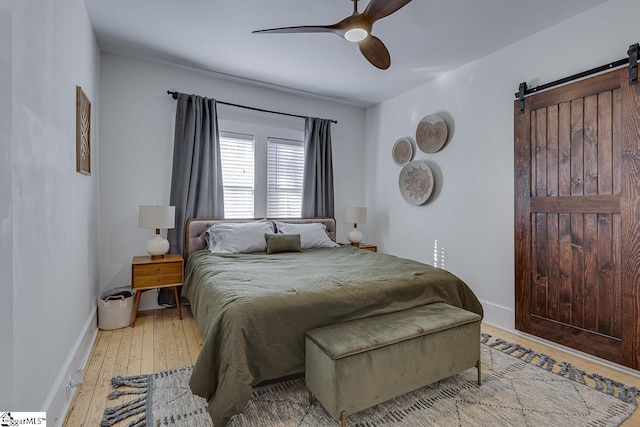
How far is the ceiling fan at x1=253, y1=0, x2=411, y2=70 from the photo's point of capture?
1.99 meters

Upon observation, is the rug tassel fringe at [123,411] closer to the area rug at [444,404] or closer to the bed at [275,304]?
the area rug at [444,404]

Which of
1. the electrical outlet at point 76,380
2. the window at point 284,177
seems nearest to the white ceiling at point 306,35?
the window at point 284,177

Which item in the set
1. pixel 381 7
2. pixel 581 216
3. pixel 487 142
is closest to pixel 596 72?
pixel 487 142

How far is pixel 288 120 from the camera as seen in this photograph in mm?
4512

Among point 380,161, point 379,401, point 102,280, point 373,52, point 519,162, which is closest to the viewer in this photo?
point 379,401

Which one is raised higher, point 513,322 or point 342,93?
point 342,93

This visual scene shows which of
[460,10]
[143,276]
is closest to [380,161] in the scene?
[460,10]

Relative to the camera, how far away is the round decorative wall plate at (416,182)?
158 inches

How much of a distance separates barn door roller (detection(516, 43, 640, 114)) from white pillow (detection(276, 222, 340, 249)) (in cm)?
254

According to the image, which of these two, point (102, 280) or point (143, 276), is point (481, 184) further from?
point (102, 280)

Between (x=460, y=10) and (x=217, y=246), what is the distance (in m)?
3.25

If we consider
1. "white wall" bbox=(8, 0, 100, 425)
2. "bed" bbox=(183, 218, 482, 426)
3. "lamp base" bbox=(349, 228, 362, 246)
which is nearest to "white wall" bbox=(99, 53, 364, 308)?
"white wall" bbox=(8, 0, 100, 425)

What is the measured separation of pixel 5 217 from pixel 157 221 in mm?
2149

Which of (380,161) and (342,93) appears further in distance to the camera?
(380,161)
